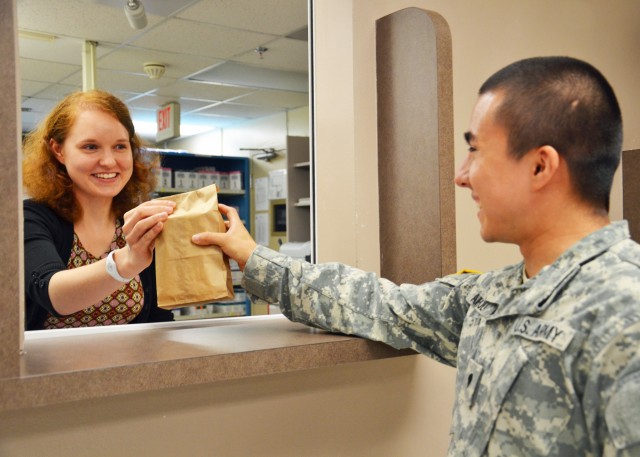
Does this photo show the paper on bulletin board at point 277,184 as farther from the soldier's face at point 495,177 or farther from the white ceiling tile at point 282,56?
the soldier's face at point 495,177

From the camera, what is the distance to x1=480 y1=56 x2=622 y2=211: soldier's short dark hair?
1.01 metres

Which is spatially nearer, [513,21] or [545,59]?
[545,59]

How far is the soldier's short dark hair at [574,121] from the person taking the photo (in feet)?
3.33

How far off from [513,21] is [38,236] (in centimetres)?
170

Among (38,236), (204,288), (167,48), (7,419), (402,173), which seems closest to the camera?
(7,419)

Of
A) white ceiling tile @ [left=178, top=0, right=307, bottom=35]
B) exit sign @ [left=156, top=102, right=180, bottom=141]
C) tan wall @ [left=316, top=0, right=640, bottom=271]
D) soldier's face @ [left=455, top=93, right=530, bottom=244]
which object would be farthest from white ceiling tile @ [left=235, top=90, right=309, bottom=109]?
soldier's face @ [left=455, top=93, right=530, bottom=244]

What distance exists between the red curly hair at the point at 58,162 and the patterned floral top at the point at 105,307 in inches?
4.3

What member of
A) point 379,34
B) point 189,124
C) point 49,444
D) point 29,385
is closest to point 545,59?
point 379,34

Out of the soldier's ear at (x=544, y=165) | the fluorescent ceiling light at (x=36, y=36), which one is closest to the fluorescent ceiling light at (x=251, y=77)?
the fluorescent ceiling light at (x=36, y=36)

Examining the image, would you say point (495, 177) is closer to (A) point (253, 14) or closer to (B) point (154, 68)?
(A) point (253, 14)

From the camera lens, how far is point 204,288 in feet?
4.42

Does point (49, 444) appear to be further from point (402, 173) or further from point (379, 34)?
point (379, 34)

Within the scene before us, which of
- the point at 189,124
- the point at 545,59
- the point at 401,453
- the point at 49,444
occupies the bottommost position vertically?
the point at 401,453

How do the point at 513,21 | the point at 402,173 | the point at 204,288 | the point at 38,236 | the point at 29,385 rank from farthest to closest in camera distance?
1. the point at 513,21
2. the point at 402,173
3. the point at 38,236
4. the point at 204,288
5. the point at 29,385
